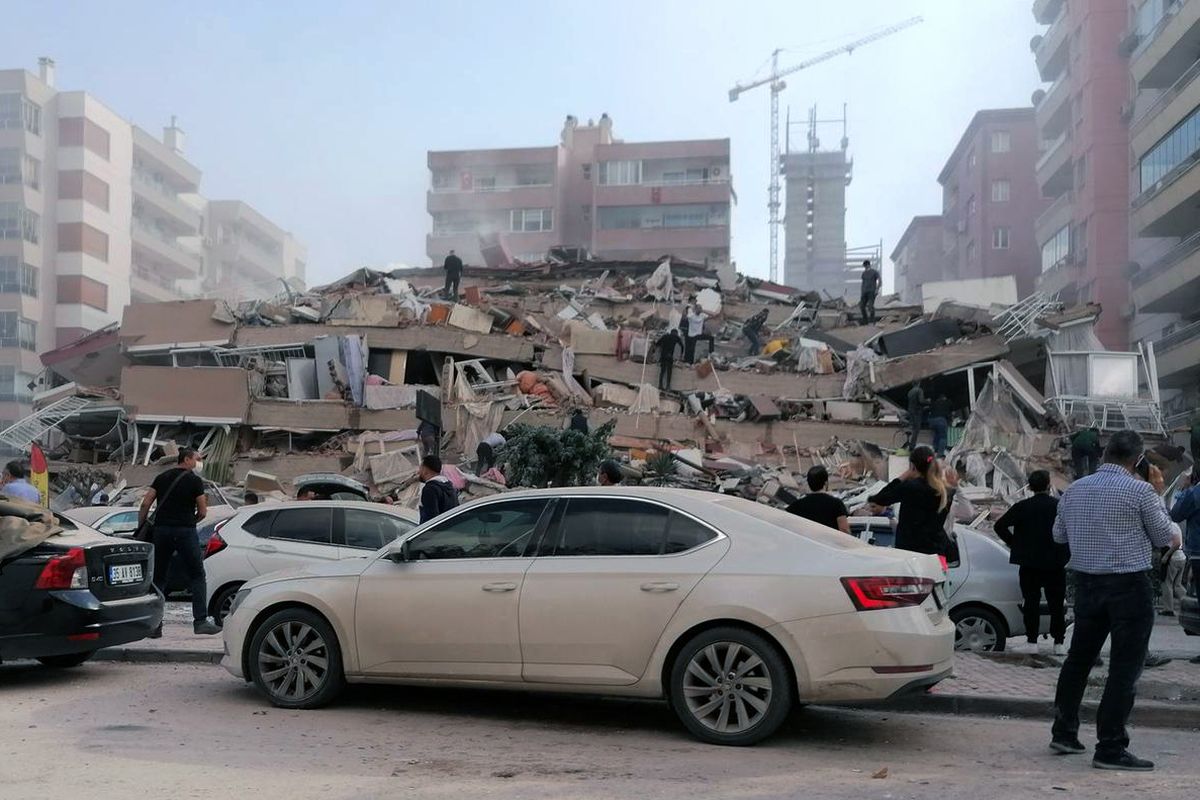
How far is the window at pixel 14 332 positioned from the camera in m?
57.6

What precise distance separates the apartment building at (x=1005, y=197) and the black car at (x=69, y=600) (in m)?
66.9

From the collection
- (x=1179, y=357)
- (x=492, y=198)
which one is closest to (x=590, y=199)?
(x=492, y=198)

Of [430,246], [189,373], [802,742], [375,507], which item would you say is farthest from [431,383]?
[430,246]

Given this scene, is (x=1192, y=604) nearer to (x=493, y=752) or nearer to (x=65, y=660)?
(x=493, y=752)

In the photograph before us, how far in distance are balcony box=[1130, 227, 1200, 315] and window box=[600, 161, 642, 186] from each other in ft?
118

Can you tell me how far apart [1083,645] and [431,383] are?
85.4 feet

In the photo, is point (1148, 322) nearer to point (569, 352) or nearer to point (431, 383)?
point (569, 352)

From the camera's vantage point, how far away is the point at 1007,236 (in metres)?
70.6

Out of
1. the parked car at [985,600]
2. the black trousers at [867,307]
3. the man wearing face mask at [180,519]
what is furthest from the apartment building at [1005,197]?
the man wearing face mask at [180,519]

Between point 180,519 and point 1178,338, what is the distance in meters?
37.3

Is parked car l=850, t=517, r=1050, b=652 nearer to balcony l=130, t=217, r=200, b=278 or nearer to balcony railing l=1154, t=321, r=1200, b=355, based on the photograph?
balcony railing l=1154, t=321, r=1200, b=355

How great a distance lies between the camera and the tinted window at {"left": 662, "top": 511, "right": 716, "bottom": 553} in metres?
6.84

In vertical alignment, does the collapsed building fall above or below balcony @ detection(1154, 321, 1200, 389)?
below

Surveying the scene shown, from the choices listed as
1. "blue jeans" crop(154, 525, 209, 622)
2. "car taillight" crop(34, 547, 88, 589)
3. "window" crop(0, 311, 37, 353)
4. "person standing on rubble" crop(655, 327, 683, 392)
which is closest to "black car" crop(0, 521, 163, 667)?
"car taillight" crop(34, 547, 88, 589)
